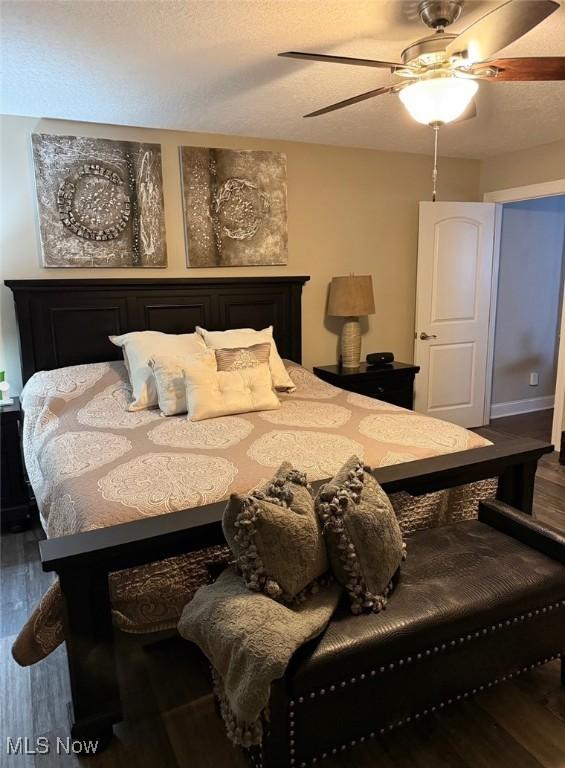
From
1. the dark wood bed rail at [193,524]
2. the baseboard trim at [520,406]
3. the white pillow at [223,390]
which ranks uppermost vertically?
the white pillow at [223,390]

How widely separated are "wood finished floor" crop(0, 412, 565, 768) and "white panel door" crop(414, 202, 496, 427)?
294 cm

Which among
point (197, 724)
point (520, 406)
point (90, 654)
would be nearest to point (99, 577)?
point (90, 654)

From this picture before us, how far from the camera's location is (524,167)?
4312mm

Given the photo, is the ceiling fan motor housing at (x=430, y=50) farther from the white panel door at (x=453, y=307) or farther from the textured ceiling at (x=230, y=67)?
the white panel door at (x=453, y=307)

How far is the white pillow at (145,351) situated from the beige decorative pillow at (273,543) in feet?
4.98

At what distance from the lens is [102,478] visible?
1.91 m

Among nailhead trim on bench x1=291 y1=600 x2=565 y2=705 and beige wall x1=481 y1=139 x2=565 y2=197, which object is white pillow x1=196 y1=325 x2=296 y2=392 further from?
beige wall x1=481 y1=139 x2=565 y2=197

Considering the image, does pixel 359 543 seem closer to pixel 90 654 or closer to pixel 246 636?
pixel 246 636

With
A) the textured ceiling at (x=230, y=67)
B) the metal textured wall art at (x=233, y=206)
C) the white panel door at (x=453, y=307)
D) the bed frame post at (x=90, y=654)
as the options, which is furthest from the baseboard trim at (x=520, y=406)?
the bed frame post at (x=90, y=654)

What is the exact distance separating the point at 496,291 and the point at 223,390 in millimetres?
3149

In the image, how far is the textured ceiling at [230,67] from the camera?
6.40ft

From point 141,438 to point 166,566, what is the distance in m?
0.77

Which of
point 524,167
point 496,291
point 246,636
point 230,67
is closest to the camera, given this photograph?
point 246,636

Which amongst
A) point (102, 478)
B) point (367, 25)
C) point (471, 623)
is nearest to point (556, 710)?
point (471, 623)
